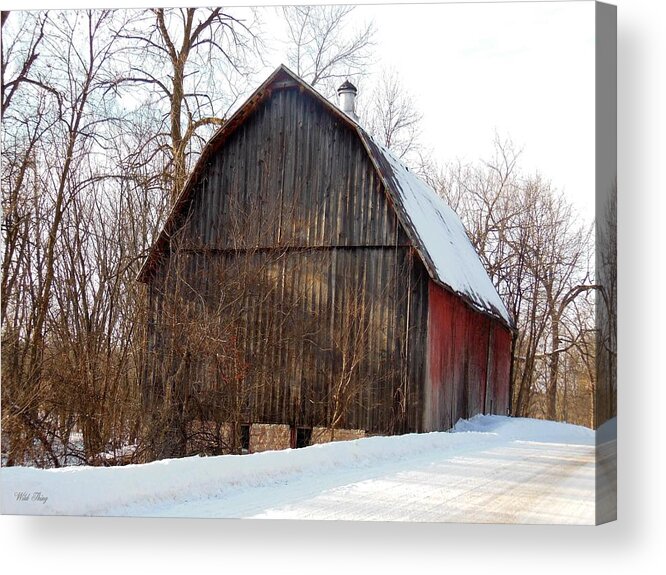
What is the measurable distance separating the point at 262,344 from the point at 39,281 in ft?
8.36

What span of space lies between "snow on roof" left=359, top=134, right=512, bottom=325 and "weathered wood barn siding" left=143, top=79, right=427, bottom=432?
178 millimetres

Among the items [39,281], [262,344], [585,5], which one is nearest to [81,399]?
[39,281]

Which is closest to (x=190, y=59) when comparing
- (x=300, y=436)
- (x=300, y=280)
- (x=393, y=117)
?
(x=393, y=117)

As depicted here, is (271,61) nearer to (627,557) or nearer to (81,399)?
(81,399)

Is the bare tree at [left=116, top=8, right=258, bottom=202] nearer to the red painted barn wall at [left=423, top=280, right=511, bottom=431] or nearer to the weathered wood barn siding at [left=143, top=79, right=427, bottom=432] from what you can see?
the weathered wood barn siding at [left=143, top=79, right=427, bottom=432]

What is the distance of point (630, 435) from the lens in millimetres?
6676

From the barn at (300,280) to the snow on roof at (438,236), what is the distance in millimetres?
53

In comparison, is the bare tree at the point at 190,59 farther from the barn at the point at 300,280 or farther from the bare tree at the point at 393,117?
the bare tree at the point at 393,117

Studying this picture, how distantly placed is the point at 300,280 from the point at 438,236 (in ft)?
6.45

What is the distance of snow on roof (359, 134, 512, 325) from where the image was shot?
9.60 m

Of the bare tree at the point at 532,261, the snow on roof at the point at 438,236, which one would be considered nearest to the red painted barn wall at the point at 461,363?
the snow on roof at the point at 438,236

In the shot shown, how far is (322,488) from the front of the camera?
22.7 feet

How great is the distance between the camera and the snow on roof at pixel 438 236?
960cm

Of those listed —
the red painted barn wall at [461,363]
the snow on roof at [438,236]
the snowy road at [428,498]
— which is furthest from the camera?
the red painted barn wall at [461,363]
